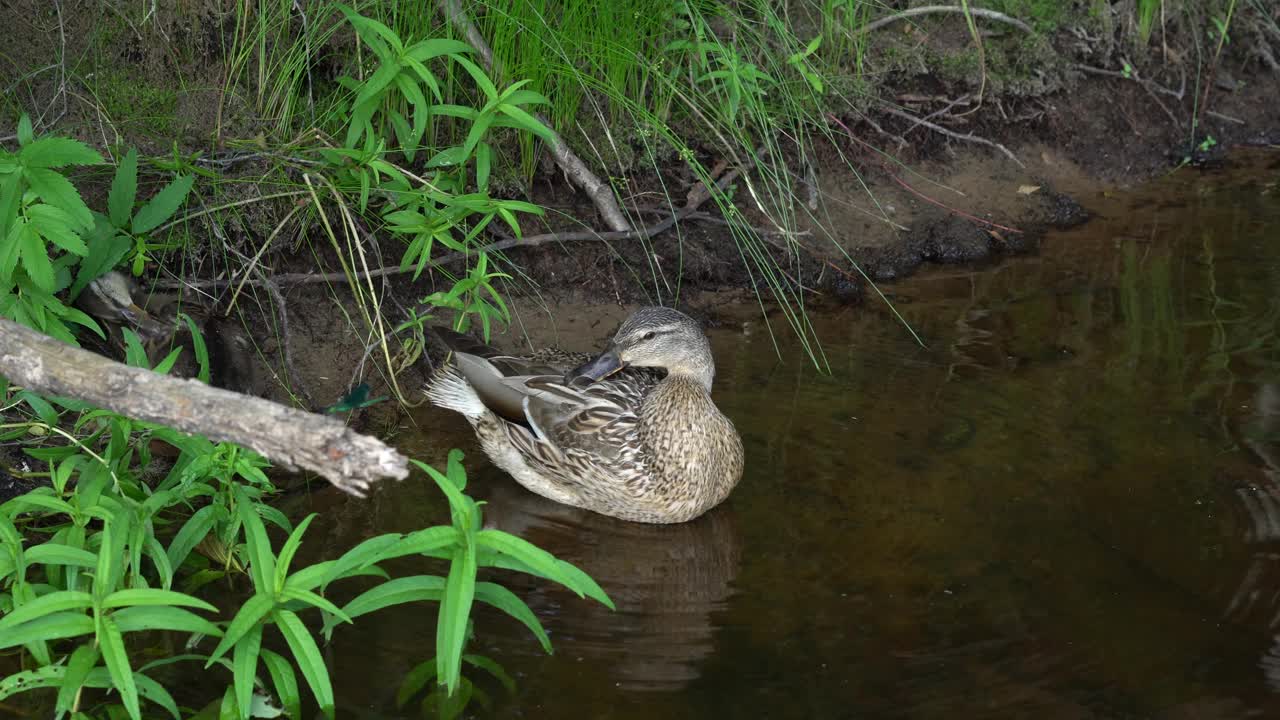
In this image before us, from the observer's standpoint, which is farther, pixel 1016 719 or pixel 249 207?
pixel 249 207

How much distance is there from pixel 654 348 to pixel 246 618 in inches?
77.2

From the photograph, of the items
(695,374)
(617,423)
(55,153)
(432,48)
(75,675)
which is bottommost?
(617,423)

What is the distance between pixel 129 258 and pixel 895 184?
156 inches

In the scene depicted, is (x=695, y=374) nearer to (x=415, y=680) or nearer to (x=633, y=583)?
(x=633, y=583)

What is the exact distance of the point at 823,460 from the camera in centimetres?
461

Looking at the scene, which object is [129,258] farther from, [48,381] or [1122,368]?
[1122,368]

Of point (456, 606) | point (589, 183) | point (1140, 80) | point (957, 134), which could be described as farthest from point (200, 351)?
point (1140, 80)

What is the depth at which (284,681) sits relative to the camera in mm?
3199

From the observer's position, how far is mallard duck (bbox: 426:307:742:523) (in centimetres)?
436

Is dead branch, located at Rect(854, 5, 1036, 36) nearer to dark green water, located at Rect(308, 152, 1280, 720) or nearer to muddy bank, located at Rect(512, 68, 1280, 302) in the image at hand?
muddy bank, located at Rect(512, 68, 1280, 302)

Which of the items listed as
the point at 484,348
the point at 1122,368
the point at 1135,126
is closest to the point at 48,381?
the point at 484,348

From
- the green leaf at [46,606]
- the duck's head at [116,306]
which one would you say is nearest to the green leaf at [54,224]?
the duck's head at [116,306]

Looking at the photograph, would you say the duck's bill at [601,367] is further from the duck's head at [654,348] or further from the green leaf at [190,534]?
the green leaf at [190,534]

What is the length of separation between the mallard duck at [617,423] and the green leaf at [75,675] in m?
1.75
